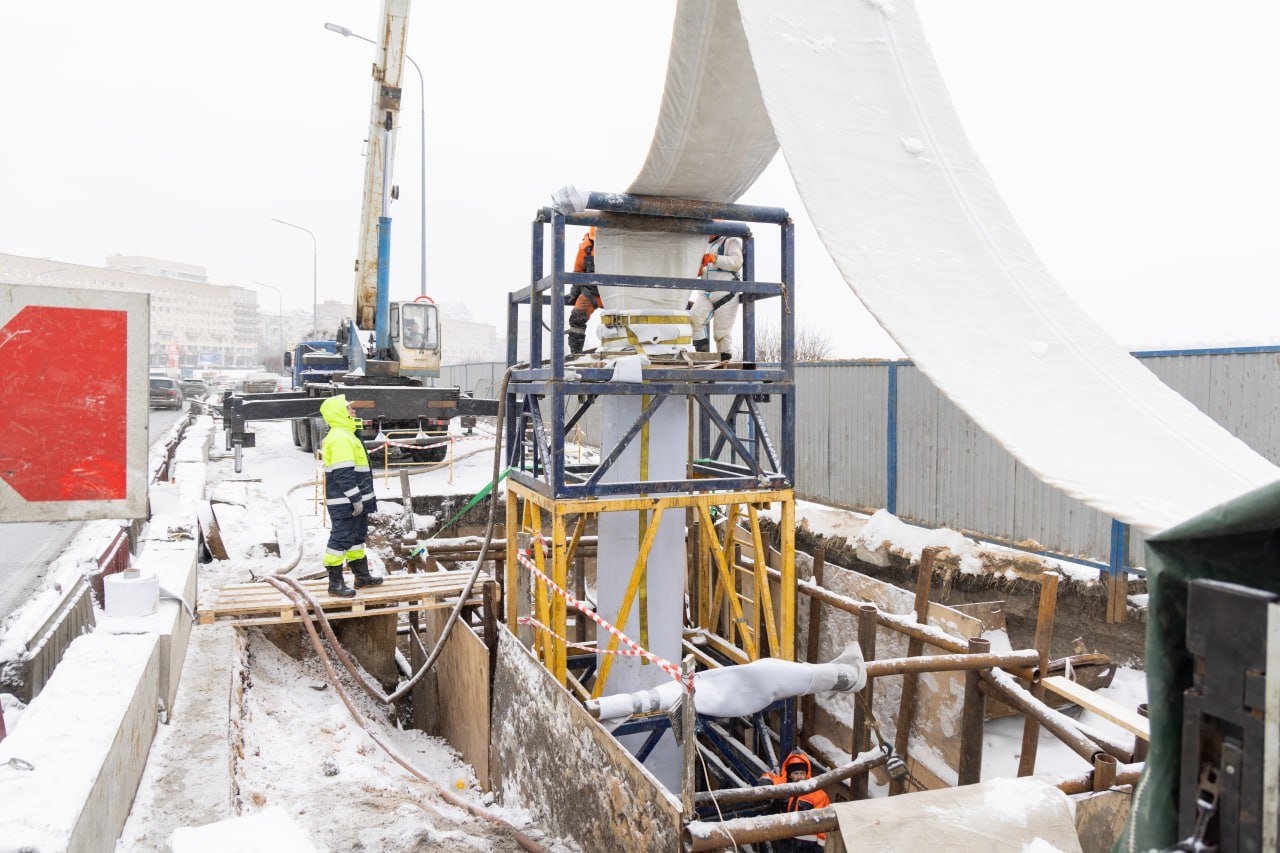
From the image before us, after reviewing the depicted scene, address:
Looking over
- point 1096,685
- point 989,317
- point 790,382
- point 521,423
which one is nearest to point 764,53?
point 989,317

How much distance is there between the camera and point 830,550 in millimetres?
11961

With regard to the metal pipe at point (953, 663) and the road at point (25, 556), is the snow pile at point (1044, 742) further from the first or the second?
A: the road at point (25, 556)

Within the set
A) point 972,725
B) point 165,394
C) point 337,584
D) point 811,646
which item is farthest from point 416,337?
point 165,394

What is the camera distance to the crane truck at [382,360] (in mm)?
15258

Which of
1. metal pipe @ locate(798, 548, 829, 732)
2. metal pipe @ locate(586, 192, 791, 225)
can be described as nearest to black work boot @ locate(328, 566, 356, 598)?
metal pipe @ locate(798, 548, 829, 732)

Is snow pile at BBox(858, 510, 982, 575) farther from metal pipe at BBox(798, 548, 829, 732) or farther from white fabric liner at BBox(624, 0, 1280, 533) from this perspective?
white fabric liner at BBox(624, 0, 1280, 533)

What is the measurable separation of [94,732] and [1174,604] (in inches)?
155

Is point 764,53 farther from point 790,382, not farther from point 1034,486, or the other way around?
point 1034,486

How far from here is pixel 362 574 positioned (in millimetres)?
8242

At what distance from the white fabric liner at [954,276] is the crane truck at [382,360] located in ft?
41.6

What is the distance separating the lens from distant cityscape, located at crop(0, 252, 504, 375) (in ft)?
263

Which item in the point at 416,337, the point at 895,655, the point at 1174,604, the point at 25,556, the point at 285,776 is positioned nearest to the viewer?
the point at 1174,604

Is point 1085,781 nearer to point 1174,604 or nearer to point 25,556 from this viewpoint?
point 1174,604

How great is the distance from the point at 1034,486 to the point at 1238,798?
10.0m
